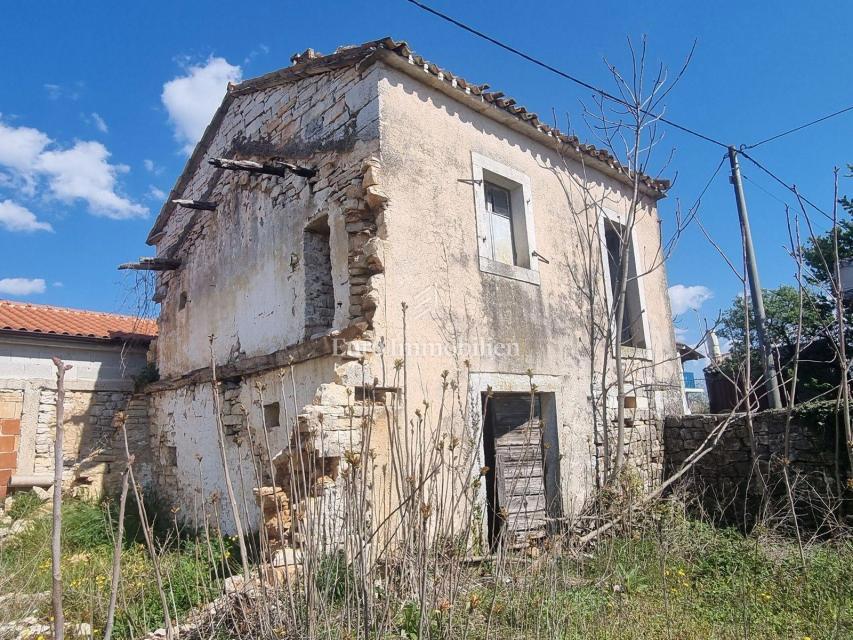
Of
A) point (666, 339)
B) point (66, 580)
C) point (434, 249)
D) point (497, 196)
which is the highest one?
point (497, 196)

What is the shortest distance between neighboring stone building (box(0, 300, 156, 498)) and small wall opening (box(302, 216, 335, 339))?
455cm

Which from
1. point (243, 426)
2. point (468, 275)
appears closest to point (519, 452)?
point (468, 275)

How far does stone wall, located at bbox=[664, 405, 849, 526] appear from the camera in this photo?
6.58 meters

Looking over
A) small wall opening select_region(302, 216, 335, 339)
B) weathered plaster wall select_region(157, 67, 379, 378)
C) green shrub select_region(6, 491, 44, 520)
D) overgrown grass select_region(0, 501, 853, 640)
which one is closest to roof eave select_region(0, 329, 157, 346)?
weathered plaster wall select_region(157, 67, 379, 378)

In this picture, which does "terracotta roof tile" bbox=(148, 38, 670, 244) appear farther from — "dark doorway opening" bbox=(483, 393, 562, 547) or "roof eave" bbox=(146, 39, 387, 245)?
"dark doorway opening" bbox=(483, 393, 562, 547)

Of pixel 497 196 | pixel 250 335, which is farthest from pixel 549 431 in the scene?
pixel 250 335

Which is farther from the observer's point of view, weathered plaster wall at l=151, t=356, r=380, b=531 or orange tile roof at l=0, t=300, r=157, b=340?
orange tile roof at l=0, t=300, r=157, b=340

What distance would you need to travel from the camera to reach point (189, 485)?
319 inches

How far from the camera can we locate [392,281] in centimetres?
564

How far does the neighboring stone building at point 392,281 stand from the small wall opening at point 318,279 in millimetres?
21

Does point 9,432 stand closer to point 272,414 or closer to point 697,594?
point 272,414

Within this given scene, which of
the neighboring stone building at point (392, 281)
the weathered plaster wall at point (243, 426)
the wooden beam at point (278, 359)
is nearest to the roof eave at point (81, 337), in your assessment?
the weathered plaster wall at point (243, 426)

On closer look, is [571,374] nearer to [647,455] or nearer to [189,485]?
[647,455]

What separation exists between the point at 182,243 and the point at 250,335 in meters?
3.08
